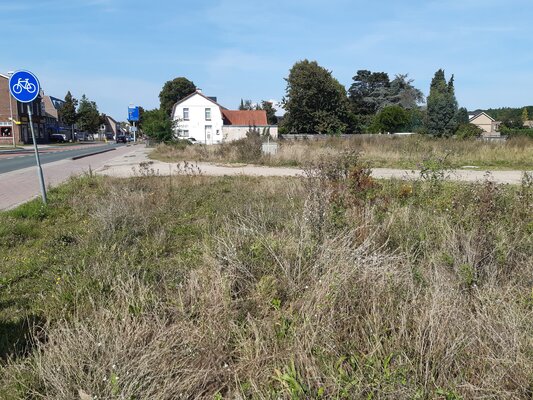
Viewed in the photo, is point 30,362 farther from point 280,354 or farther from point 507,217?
point 507,217

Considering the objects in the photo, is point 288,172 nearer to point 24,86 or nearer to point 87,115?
point 24,86

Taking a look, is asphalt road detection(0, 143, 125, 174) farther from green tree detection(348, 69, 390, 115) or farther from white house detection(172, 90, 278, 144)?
green tree detection(348, 69, 390, 115)

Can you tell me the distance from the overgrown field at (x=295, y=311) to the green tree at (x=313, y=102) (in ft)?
178

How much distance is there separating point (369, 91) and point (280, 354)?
298 ft

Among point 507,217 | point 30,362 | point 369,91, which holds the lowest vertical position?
point 30,362

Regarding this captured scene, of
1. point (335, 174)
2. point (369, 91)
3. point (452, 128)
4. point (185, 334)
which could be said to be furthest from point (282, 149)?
point (369, 91)

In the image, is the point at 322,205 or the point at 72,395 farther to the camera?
the point at 322,205

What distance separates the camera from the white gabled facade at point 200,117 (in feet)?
218

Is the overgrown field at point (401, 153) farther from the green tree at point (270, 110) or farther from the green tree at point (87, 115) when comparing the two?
the green tree at point (87, 115)

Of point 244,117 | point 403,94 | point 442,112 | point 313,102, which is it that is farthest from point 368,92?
point 442,112

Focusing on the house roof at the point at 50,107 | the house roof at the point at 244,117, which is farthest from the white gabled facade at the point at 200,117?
the house roof at the point at 50,107

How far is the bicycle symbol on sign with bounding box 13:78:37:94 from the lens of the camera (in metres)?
8.76

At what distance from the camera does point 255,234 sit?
434 cm

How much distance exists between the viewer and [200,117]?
66.9m
